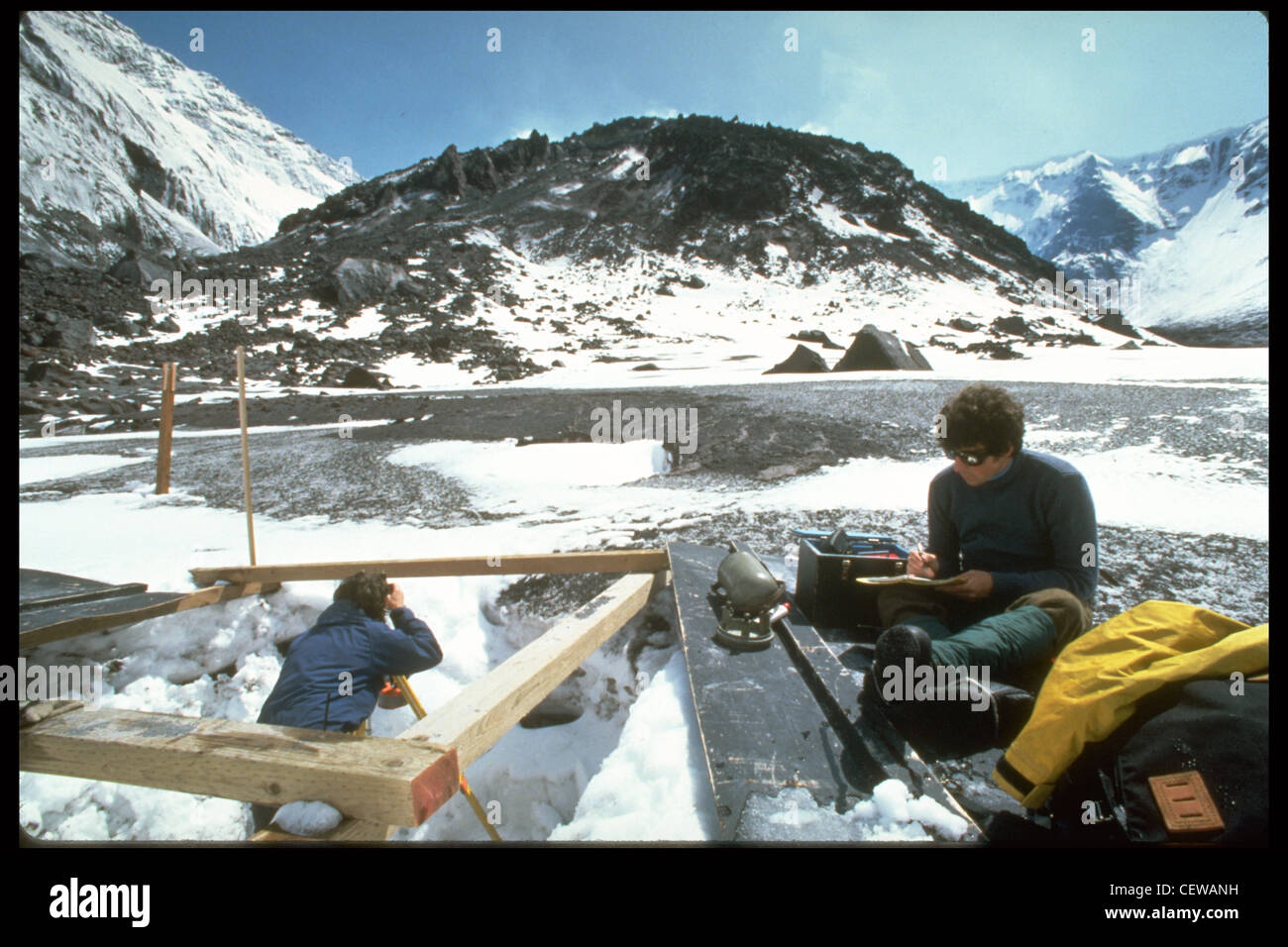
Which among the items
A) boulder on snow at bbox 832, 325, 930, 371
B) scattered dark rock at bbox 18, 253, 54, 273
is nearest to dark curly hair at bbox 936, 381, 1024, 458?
boulder on snow at bbox 832, 325, 930, 371

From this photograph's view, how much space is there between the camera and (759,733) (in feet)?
6.64

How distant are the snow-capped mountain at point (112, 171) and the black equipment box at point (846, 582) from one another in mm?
68253

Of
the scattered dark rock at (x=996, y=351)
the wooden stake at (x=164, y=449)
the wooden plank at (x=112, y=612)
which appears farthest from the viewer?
the scattered dark rock at (x=996, y=351)

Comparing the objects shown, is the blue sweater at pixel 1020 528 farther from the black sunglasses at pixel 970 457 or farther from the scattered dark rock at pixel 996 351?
the scattered dark rock at pixel 996 351

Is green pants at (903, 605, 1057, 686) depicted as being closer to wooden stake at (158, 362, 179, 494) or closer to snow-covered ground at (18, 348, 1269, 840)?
snow-covered ground at (18, 348, 1269, 840)

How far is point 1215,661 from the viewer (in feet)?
4.14

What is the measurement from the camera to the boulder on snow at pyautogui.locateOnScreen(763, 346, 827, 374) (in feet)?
54.5

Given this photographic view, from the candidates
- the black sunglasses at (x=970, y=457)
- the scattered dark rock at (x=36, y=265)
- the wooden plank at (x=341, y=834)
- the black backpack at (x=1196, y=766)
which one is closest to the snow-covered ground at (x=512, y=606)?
the black backpack at (x=1196, y=766)

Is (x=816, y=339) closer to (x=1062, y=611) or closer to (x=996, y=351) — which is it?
(x=996, y=351)


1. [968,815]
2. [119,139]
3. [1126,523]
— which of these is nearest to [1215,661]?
[968,815]

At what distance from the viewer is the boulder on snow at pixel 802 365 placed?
16.6 m

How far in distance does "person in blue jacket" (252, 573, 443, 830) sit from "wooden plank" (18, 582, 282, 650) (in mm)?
1284

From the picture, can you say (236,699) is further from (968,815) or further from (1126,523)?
(1126,523)
